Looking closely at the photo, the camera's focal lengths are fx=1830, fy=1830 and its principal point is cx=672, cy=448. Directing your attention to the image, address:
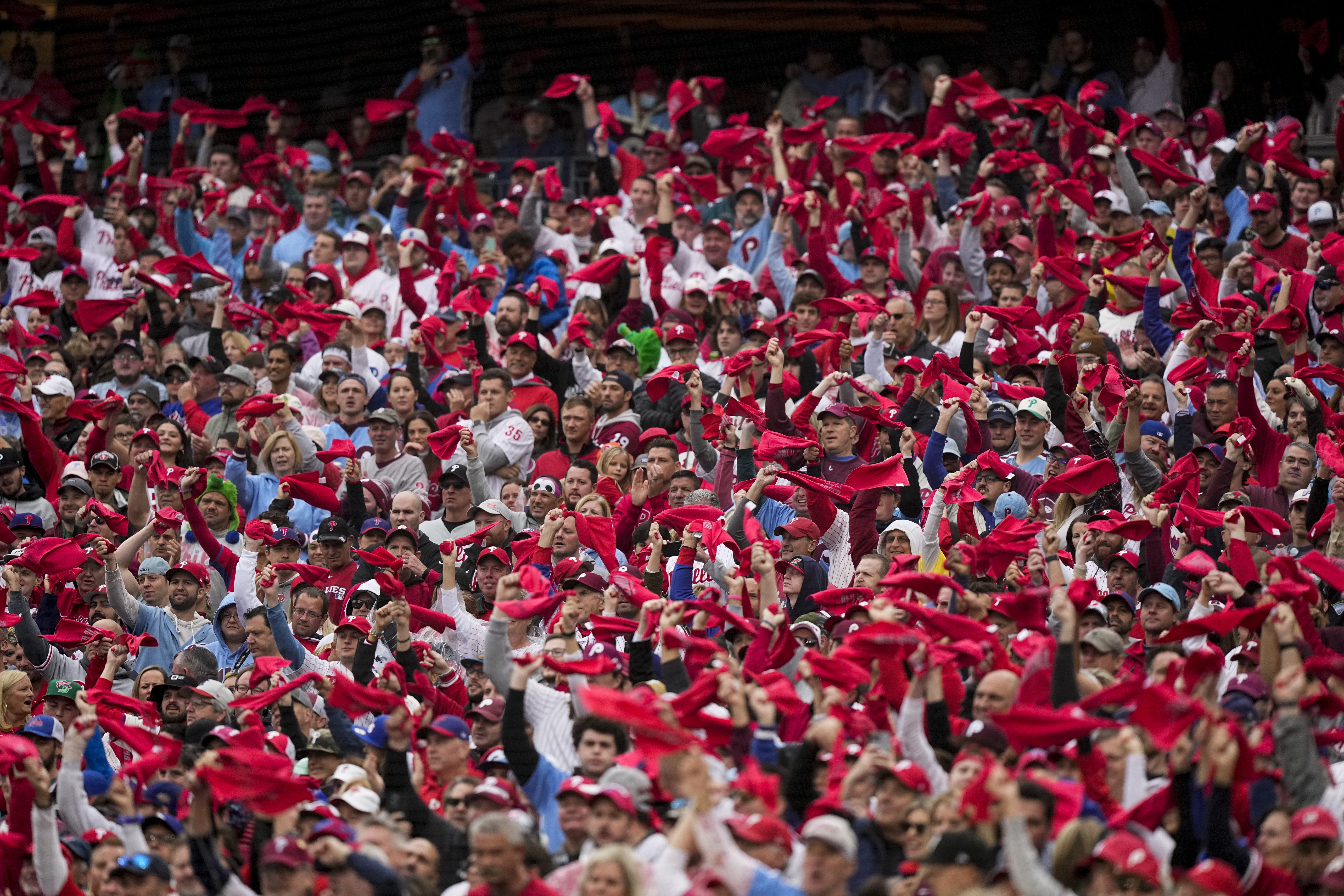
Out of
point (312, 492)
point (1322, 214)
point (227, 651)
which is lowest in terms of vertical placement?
point (227, 651)

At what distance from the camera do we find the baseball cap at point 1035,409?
8.97 meters

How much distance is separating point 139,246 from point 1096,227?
657cm

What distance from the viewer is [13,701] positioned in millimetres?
7836

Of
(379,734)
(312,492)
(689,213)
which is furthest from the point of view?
(689,213)

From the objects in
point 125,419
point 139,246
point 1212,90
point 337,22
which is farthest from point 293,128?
point 1212,90

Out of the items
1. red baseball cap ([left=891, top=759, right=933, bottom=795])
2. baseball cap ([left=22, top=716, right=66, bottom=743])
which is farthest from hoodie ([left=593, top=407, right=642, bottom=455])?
red baseball cap ([left=891, top=759, right=933, bottom=795])

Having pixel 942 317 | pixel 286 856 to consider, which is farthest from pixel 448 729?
pixel 942 317

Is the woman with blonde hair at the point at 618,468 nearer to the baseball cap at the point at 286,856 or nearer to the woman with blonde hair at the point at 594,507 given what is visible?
the woman with blonde hair at the point at 594,507

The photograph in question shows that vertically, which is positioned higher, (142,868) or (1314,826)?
(1314,826)

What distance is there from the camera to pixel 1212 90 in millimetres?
13320

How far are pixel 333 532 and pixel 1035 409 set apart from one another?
351 centimetres

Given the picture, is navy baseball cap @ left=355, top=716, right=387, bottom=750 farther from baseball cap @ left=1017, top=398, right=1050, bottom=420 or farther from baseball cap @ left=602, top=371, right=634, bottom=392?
baseball cap @ left=1017, top=398, right=1050, bottom=420

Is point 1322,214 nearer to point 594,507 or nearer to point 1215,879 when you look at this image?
point 594,507

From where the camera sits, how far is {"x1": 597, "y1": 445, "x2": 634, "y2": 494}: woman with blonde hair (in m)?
9.32
